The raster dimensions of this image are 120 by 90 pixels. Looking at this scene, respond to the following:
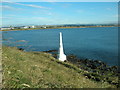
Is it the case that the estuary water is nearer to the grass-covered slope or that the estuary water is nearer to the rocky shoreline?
the rocky shoreline

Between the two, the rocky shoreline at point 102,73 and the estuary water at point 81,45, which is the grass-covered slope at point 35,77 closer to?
the rocky shoreline at point 102,73

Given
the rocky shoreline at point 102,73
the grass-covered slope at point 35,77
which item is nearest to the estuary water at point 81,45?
the rocky shoreline at point 102,73

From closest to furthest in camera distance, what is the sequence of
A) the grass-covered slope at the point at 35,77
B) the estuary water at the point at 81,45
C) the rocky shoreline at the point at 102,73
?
the grass-covered slope at the point at 35,77, the rocky shoreline at the point at 102,73, the estuary water at the point at 81,45

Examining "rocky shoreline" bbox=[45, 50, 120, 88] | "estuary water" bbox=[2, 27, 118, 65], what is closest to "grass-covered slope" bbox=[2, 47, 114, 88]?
"rocky shoreline" bbox=[45, 50, 120, 88]

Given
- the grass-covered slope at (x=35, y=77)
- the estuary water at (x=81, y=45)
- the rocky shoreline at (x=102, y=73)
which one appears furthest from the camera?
the estuary water at (x=81, y=45)

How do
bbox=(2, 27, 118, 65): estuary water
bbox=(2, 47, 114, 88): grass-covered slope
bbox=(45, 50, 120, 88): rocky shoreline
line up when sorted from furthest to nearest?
bbox=(2, 27, 118, 65): estuary water
bbox=(45, 50, 120, 88): rocky shoreline
bbox=(2, 47, 114, 88): grass-covered slope

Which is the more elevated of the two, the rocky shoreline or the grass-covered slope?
the grass-covered slope

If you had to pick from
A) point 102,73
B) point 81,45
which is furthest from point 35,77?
point 81,45

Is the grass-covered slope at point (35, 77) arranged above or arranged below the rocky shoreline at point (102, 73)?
above

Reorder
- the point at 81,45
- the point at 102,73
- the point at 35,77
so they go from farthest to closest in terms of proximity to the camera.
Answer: the point at 81,45 → the point at 102,73 → the point at 35,77

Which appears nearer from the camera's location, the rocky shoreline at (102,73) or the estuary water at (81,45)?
the rocky shoreline at (102,73)

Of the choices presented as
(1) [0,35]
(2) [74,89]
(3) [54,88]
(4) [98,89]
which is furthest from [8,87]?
(1) [0,35]

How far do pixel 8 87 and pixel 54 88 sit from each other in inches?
83.9

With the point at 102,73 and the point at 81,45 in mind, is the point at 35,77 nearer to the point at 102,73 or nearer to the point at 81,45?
the point at 102,73
